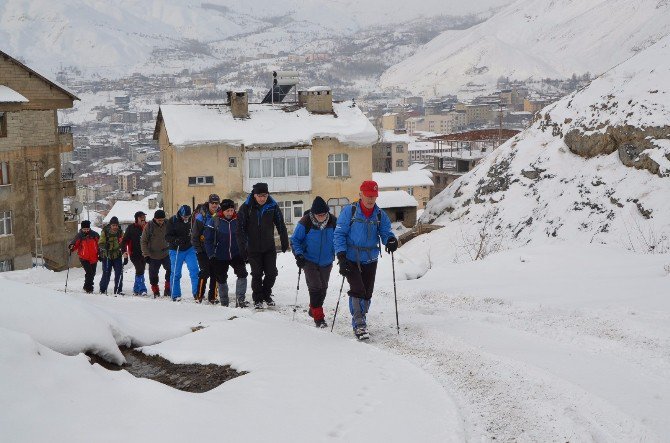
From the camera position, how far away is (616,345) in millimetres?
7125

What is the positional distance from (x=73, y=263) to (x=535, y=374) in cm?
3361

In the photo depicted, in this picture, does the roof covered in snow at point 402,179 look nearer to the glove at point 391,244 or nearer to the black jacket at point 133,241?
the black jacket at point 133,241

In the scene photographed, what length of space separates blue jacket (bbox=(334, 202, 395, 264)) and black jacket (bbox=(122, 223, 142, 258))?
6.48m

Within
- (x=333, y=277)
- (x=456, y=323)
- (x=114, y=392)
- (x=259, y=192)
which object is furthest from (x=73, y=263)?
(x=114, y=392)

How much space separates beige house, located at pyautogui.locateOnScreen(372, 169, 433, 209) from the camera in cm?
7550

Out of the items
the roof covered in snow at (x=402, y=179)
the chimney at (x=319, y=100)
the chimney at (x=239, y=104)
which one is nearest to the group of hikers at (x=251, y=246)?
the chimney at (x=239, y=104)

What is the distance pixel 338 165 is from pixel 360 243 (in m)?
31.4

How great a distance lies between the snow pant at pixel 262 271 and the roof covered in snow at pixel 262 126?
88.2 feet

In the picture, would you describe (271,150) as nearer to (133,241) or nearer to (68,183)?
(68,183)

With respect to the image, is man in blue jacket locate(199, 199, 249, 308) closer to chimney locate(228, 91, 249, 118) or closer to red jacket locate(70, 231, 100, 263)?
red jacket locate(70, 231, 100, 263)

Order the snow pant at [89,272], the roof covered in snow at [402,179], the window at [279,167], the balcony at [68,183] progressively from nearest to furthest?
the snow pant at [89,272]
the balcony at [68,183]
the window at [279,167]
the roof covered in snow at [402,179]

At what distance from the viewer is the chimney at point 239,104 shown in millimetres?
38594

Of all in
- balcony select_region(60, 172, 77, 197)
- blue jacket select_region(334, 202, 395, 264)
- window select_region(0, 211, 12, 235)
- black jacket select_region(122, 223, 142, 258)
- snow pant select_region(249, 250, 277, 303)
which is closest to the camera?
blue jacket select_region(334, 202, 395, 264)

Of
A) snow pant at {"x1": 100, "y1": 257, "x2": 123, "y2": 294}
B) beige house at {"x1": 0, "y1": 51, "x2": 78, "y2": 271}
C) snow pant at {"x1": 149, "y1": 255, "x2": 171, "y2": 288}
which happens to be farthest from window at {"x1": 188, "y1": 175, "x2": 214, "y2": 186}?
snow pant at {"x1": 149, "y1": 255, "x2": 171, "y2": 288}
